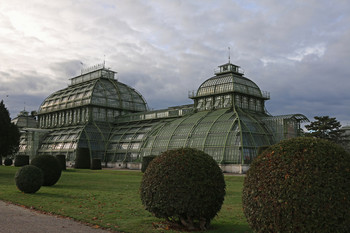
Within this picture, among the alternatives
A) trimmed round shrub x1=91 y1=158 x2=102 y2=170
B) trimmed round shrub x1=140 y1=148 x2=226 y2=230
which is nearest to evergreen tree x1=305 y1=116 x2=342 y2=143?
trimmed round shrub x1=91 y1=158 x2=102 y2=170

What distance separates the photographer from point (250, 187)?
8484 millimetres

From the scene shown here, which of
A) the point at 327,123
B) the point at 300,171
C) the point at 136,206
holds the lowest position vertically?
the point at 136,206

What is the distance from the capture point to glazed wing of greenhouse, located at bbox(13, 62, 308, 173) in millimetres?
49812

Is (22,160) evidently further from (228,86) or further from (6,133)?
(228,86)

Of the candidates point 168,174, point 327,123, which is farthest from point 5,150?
point 327,123

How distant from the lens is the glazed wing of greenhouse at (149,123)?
4981 cm

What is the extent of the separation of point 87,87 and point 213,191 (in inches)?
2876

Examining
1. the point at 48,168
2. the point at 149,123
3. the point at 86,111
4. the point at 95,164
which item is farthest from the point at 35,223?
the point at 86,111

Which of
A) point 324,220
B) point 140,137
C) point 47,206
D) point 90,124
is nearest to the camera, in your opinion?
point 324,220

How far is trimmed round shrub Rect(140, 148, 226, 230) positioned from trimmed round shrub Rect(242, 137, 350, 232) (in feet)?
9.68

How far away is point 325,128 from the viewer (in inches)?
2363

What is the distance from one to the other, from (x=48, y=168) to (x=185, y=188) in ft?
61.0

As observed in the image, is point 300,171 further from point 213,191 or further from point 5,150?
point 5,150

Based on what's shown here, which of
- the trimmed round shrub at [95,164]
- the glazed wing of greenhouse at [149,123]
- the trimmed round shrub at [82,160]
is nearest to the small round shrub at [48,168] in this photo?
the glazed wing of greenhouse at [149,123]
